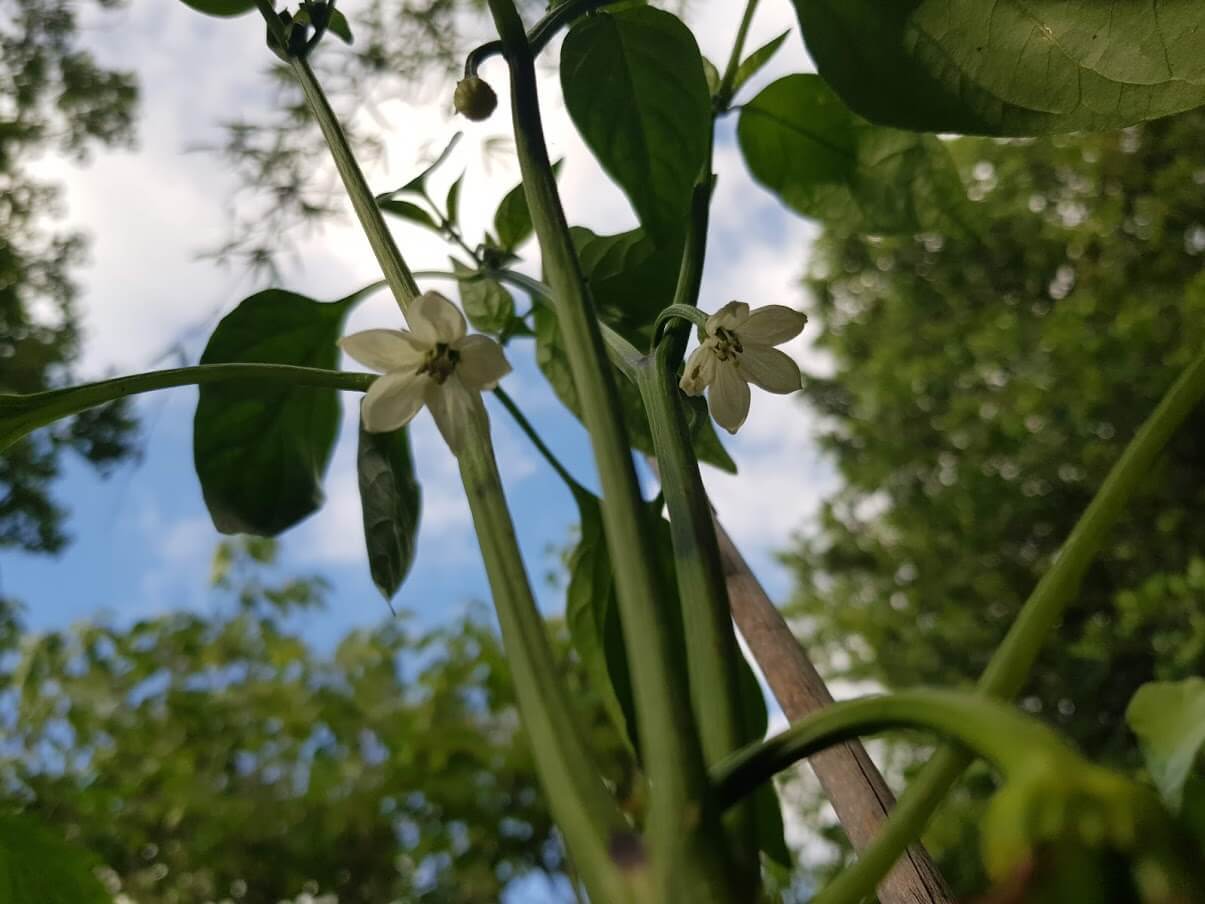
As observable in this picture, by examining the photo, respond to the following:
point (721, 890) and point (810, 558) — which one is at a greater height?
point (810, 558)

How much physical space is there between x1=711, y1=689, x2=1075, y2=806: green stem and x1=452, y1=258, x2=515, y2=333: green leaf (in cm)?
27

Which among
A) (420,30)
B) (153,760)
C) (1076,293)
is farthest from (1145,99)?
(1076,293)

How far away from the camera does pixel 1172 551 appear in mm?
1792

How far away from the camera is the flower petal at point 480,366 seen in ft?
0.74

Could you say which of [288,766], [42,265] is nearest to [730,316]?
[288,766]

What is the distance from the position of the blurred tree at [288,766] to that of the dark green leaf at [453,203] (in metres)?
0.57

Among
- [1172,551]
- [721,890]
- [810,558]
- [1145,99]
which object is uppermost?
[810,558]

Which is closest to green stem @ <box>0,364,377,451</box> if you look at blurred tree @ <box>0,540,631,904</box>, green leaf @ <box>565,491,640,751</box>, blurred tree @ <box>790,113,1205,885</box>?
green leaf @ <box>565,491,640,751</box>

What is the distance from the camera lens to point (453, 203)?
0.38 metres

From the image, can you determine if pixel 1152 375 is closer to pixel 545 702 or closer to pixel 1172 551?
pixel 1172 551

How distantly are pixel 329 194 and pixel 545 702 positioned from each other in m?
0.64

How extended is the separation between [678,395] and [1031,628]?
77 mm

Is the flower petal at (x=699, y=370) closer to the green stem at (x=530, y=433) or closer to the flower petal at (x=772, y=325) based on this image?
the flower petal at (x=772, y=325)

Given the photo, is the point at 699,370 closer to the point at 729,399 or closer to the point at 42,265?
the point at 729,399
